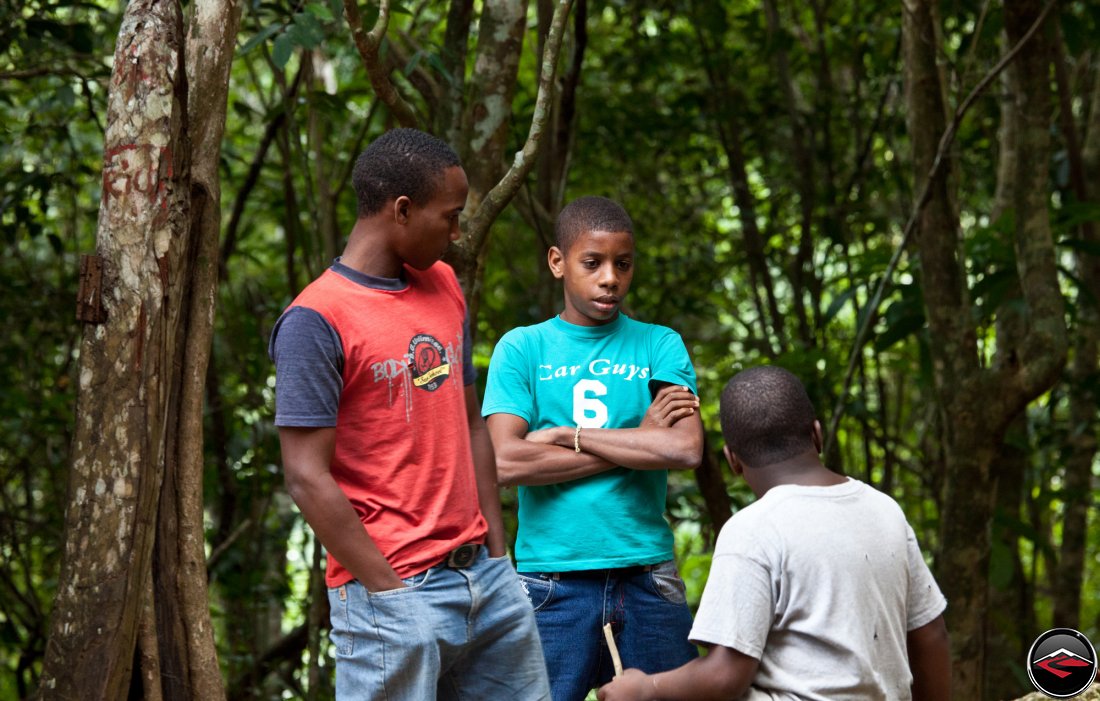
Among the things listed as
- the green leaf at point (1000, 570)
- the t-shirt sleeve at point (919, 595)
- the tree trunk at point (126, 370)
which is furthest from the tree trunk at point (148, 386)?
the green leaf at point (1000, 570)

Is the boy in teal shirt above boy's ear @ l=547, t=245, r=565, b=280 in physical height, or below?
below

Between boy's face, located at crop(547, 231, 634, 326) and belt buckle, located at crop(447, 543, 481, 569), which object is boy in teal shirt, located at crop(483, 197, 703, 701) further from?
belt buckle, located at crop(447, 543, 481, 569)

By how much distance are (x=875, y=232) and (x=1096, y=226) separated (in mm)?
1300

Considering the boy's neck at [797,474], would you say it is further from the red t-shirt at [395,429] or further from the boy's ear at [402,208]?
the boy's ear at [402,208]

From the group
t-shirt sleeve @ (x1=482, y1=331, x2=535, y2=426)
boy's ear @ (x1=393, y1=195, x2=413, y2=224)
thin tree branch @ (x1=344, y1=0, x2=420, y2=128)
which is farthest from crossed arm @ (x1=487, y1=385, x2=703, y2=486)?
thin tree branch @ (x1=344, y1=0, x2=420, y2=128)

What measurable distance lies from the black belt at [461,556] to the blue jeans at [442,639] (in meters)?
0.01

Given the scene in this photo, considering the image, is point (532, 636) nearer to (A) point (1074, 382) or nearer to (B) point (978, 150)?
(A) point (1074, 382)

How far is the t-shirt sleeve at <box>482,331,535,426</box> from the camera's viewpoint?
9.96ft

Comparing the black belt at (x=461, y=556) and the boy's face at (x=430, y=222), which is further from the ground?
the boy's face at (x=430, y=222)

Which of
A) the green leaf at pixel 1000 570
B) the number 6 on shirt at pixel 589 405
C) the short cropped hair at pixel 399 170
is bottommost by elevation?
the green leaf at pixel 1000 570

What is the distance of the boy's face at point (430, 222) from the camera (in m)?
2.43

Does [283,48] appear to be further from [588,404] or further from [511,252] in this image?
[511,252]

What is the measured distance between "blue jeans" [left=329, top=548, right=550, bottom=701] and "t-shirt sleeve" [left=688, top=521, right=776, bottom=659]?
49 cm

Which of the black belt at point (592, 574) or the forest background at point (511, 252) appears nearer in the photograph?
the forest background at point (511, 252)
